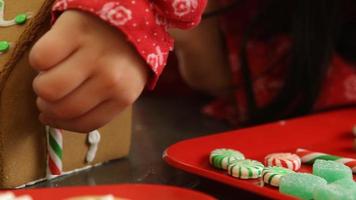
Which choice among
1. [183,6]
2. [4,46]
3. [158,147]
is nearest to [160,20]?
[183,6]

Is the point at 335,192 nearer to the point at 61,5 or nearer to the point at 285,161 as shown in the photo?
the point at 285,161

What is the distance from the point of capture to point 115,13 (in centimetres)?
40

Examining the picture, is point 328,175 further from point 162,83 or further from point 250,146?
point 162,83

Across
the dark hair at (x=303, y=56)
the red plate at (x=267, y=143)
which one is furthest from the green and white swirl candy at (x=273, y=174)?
the dark hair at (x=303, y=56)

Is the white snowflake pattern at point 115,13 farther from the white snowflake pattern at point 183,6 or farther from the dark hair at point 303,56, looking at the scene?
the dark hair at point 303,56

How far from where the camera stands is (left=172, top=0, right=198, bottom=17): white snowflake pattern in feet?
1.42

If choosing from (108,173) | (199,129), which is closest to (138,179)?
(108,173)

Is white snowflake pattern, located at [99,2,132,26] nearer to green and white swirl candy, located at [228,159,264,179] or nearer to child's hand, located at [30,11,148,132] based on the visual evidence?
child's hand, located at [30,11,148,132]

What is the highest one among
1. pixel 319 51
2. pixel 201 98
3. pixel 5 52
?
pixel 5 52

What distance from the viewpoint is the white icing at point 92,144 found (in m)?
0.55

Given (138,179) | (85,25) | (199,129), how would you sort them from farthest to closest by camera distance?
1. (199,129)
2. (138,179)
3. (85,25)

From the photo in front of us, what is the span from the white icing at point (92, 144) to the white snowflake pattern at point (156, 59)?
135 mm

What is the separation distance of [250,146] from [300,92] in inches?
10.8

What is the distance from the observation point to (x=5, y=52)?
46 cm
